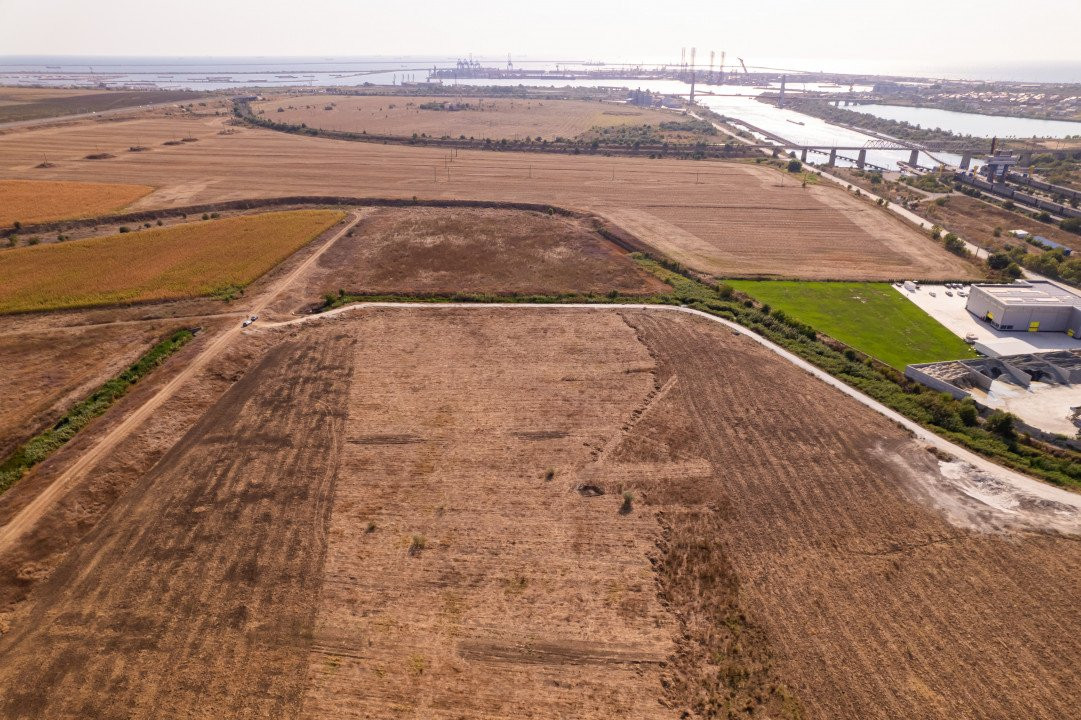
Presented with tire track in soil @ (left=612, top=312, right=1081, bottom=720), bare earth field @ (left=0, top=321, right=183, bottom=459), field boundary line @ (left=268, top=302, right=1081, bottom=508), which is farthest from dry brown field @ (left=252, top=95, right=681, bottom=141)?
tire track in soil @ (left=612, top=312, right=1081, bottom=720)

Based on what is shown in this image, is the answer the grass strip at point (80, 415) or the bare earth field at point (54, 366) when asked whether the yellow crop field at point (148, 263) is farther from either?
the grass strip at point (80, 415)

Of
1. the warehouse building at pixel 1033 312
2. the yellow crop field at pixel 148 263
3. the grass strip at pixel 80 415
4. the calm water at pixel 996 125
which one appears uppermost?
the calm water at pixel 996 125

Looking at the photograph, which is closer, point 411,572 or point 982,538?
point 411,572

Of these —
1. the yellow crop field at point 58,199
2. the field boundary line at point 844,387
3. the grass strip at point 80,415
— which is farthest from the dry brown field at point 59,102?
the field boundary line at point 844,387

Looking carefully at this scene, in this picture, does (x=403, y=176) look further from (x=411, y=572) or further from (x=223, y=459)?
(x=411, y=572)

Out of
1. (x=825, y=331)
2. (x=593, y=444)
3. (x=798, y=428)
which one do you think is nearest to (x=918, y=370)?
(x=825, y=331)

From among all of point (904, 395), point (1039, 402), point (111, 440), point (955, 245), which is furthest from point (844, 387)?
point (111, 440)
